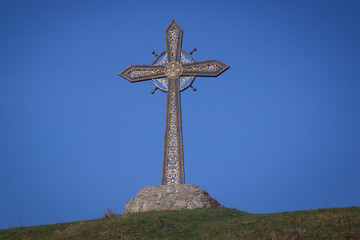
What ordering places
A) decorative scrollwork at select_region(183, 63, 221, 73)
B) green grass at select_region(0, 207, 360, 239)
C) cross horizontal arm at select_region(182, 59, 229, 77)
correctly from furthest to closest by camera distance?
decorative scrollwork at select_region(183, 63, 221, 73) < cross horizontal arm at select_region(182, 59, 229, 77) < green grass at select_region(0, 207, 360, 239)

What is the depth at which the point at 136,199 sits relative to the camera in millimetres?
16703

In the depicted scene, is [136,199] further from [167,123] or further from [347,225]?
[347,225]

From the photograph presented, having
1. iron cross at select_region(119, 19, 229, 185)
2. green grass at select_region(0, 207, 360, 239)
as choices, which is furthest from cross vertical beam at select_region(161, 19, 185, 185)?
green grass at select_region(0, 207, 360, 239)

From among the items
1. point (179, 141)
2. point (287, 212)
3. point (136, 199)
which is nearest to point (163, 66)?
point (179, 141)

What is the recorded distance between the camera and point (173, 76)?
19562 millimetres

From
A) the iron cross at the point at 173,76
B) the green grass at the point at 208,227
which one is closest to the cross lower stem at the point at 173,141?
the iron cross at the point at 173,76

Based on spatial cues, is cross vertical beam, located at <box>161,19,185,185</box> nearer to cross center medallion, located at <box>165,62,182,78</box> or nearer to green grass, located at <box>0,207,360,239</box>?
cross center medallion, located at <box>165,62,182,78</box>

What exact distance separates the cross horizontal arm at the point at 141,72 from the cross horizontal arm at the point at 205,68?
50.7 inches

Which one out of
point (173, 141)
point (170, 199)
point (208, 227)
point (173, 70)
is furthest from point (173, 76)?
point (208, 227)

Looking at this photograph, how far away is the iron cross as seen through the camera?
58.2 ft

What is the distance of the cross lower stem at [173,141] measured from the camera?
17.5m

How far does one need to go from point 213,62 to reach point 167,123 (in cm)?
378

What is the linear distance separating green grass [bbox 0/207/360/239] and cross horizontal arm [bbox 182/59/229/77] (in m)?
7.50

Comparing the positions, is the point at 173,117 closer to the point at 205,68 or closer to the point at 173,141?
the point at 173,141
